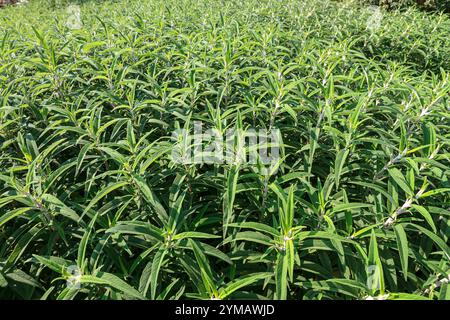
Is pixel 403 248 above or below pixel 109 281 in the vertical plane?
above

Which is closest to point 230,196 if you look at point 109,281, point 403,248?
point 109,281

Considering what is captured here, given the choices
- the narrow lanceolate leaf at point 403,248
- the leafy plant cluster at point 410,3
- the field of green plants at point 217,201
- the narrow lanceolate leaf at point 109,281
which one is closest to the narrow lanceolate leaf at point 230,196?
the field of green plants at point 217,201

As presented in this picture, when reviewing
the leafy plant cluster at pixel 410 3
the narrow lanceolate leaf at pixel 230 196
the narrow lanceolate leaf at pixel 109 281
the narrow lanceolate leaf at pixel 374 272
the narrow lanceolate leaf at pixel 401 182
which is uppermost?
the leafy plant cluster at pixel 410 3

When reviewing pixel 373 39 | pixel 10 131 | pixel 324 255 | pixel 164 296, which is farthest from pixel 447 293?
pixel 373 39

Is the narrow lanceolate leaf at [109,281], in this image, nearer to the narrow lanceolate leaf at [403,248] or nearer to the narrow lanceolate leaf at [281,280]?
the narrow lanceolate leaf at [281,280]

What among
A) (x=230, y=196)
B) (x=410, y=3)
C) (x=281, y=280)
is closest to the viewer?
(x=281, y=280)

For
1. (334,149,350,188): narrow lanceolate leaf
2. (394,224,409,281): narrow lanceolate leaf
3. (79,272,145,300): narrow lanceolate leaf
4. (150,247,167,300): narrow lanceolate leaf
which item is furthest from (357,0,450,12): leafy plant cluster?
(79,272,145,300): narrow lanceolate leaf

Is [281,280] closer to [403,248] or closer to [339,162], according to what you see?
[403,248]

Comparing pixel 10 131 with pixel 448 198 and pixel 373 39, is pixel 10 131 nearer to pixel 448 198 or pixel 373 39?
pixel 448 198

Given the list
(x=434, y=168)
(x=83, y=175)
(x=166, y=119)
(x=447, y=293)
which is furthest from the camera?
(x=166, y=119)
